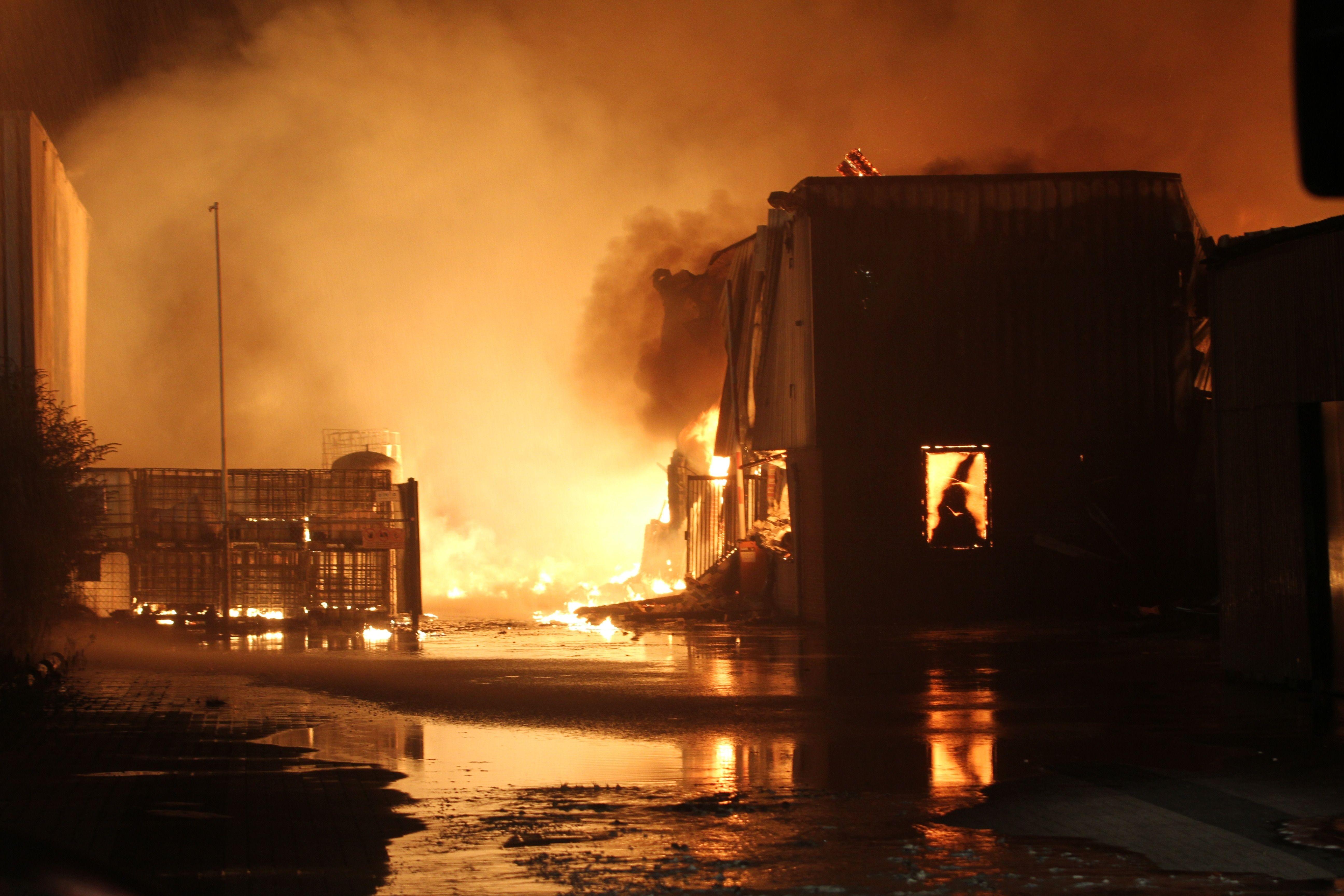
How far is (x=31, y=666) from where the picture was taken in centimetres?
1257

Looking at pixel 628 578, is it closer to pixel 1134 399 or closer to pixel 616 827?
pixel 1134 399

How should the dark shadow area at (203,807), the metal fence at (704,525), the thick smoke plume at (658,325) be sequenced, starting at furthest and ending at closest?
the thick smoke plume at (658,325) < the metal fence at (704,525) < the dark shadow area at (203,807)

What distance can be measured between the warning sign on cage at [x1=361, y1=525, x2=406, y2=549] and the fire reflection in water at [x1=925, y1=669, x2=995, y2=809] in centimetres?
1033

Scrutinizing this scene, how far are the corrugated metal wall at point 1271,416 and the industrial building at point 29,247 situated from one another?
14126 mm

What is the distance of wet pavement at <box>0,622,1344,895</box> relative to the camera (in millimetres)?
6402

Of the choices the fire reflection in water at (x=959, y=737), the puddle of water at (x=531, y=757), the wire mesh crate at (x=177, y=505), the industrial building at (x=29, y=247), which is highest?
the industrial building at (x=29, y=247)

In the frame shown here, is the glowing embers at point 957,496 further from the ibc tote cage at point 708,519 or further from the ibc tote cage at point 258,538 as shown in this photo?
the ibc tote cage at point 258,538

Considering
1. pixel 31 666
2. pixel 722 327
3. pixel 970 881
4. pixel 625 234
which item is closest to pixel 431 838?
pixel 970 881

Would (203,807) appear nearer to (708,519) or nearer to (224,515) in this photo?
(224,515)

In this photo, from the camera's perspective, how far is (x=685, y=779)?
8.71 meters

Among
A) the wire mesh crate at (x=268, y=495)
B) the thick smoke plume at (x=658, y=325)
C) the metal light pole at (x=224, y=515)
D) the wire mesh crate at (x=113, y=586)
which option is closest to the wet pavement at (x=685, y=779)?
the metal light pole at (x=224, y=515)

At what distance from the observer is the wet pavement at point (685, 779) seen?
252 inches

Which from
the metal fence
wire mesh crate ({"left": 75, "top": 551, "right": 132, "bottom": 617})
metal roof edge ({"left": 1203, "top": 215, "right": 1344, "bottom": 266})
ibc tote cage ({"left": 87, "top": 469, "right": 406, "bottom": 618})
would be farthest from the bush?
the metal fence

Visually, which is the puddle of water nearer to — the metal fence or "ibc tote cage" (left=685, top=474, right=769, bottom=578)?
"ibc tote cage" (left=685, top=474, right=769, bottom=578)
